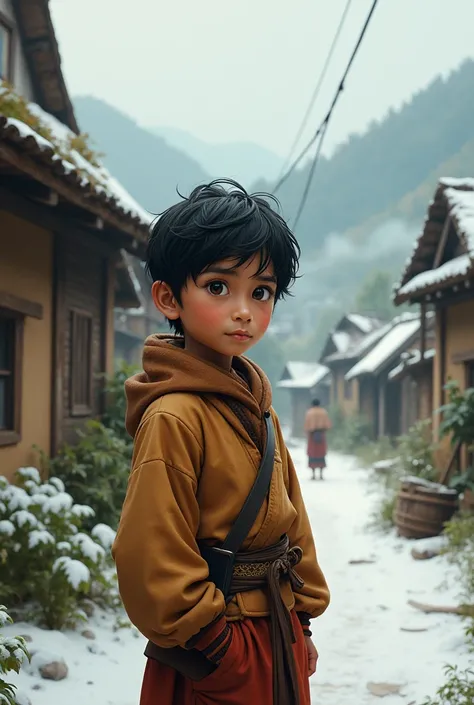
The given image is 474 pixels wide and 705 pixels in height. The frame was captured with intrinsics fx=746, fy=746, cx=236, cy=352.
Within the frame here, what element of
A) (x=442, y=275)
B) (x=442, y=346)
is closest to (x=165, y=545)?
(x=442, y=275)

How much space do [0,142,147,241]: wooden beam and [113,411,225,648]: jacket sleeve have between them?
10.8ft

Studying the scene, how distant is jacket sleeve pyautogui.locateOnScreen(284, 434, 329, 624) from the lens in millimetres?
2031

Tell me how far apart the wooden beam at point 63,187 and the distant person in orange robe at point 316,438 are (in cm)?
969

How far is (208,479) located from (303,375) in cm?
3751

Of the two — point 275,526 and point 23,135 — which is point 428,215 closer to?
point 23,135

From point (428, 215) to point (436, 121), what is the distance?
91.4 meters

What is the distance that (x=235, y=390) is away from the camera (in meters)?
1.89

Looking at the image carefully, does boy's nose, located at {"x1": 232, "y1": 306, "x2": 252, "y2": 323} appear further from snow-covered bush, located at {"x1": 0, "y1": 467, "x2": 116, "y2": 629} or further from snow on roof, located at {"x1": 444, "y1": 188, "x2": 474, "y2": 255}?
snow on roof, located at {"x1": 444, "y1": 188, "x2": 474, "y2": 255}

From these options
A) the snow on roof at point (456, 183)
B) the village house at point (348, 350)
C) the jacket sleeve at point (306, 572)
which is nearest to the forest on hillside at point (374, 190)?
the village house at point (348, 350)

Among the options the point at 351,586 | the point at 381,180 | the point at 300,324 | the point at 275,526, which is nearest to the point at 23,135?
the point at 275,526

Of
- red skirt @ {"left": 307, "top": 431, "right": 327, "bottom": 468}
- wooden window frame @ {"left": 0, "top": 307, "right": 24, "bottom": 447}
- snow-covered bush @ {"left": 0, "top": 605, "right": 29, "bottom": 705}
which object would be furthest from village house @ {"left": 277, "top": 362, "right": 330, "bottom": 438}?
snow-covered bush @ {"left": 0, "top": 605, "right": 29, "bottom": 705}

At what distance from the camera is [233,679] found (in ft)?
5.57

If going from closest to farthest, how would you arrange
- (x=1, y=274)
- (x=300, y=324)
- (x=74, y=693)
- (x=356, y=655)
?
(x=74, y=693)
(x=356, y=655)
(x=1, y=274)
(x=300, y=324)

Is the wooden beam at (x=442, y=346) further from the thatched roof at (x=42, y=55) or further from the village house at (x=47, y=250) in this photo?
the thatched roof at (x=42, y=55)
